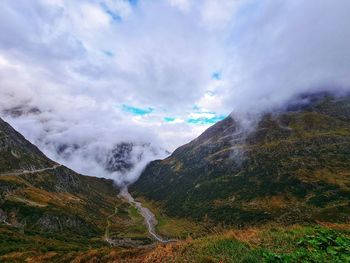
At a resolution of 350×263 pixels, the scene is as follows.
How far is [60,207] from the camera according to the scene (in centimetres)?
18600

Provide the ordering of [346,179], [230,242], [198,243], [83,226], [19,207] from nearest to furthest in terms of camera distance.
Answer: [230,242] < [198,243] < [19,207] < [83,226] < [346,179]

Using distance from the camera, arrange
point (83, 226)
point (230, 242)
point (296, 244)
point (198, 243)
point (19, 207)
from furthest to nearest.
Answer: point (83, 226) < point (19, 207) < point (198, 243) < point (230, 242) < point (296, 244)

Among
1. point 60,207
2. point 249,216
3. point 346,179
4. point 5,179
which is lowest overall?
point 249,216

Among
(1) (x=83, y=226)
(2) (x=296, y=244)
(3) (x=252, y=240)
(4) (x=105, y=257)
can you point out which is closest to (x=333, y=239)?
(2) (x=296, y=244)

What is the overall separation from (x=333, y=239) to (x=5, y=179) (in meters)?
206

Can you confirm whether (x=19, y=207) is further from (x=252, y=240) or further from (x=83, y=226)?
(x=252, y=240)

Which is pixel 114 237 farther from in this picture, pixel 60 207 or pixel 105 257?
pixel 105 257

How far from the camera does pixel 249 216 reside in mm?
185375

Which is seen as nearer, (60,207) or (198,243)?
(198,243)

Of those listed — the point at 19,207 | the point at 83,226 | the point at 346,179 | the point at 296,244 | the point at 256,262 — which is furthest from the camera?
the point at 346,179

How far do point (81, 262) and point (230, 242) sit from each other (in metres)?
13.9

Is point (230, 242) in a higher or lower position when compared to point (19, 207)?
lower

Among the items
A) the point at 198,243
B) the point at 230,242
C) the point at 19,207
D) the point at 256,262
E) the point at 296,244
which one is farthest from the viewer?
the point at 19,207

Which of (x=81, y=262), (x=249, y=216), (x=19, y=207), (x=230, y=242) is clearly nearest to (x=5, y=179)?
(x=19, y=207)
